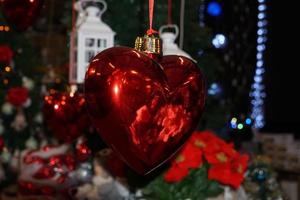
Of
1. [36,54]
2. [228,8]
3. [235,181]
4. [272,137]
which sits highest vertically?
[228,8]

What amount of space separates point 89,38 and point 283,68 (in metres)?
2.69

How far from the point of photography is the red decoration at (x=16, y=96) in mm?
2631

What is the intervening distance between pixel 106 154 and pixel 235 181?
0.37 meters

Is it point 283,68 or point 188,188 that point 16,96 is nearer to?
point 188,188

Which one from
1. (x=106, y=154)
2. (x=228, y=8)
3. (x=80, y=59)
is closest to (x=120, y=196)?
(x=106, y=154)

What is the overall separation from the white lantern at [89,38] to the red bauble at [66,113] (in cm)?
9

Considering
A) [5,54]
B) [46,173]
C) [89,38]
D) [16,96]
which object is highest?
[89,38]

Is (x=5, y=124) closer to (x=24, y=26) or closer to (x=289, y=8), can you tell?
(x=24, y=26)

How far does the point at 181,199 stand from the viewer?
5.16ft

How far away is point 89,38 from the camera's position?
1.68m

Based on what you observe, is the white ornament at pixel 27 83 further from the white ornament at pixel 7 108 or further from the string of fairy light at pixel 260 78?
the string of fairy light at pixel 260 78

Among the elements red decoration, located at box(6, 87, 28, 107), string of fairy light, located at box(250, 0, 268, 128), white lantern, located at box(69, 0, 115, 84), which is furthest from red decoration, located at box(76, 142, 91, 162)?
string of fairy light, located at box(250, 0, 268, 128)

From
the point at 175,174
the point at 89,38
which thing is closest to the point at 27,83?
the point at 89,38

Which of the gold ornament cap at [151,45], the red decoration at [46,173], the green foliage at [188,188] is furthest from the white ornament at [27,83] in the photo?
the gold ornament cap at [151,45]
